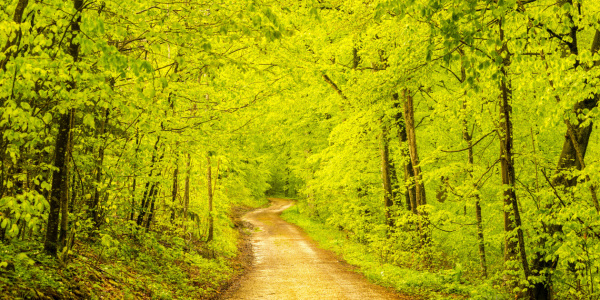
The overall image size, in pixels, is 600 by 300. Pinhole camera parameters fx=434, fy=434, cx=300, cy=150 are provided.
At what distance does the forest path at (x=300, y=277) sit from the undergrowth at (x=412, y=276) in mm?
504

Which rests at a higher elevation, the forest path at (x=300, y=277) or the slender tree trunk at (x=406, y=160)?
the slender tree trunk at (x=406, y=160)

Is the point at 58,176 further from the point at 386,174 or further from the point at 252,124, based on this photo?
the point at 386,174

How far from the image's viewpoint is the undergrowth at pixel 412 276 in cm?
984

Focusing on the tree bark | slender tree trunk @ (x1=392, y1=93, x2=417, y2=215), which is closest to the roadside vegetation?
the tree bark

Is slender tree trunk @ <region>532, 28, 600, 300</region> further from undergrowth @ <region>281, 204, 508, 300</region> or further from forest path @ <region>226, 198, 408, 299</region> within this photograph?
forest path @ <region>226, 198, 408, 299</region>

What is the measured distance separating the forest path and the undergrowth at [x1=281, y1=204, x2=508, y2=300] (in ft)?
1.65

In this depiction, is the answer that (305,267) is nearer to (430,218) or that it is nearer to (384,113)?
(430,218)

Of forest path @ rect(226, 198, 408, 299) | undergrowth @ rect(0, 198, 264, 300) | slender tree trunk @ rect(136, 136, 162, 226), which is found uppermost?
slender tree trunk @ rect(136, 136, 162, 226)

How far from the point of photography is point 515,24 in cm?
808

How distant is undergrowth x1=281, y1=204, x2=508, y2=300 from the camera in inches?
387

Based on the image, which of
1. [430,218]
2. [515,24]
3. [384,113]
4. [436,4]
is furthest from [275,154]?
[436,4]

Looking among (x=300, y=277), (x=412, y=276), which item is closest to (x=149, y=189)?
(x=300, y=277)

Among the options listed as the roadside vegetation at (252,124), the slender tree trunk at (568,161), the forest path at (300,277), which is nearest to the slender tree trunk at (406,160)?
the roadside vegetation at (252,124)

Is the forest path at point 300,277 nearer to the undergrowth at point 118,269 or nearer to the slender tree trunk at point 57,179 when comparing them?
the undergrowth at point 118,269
